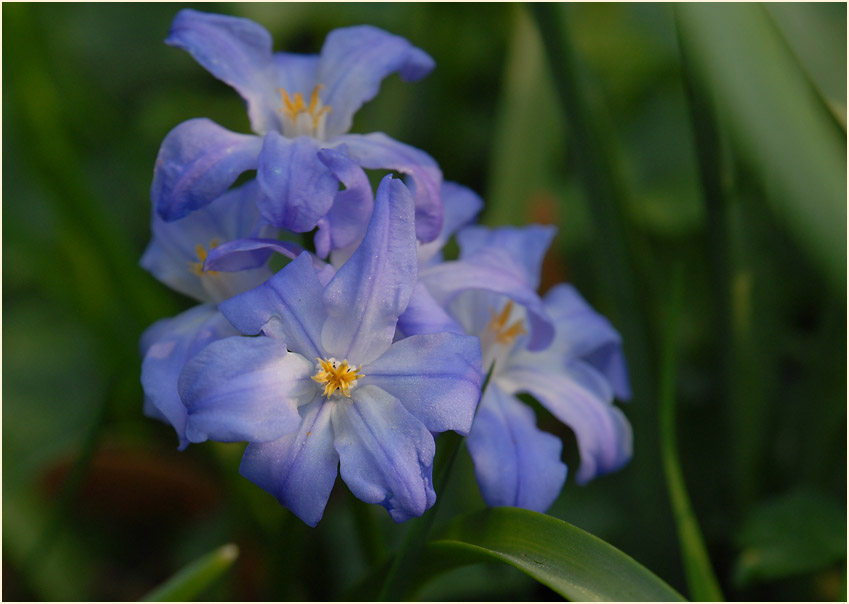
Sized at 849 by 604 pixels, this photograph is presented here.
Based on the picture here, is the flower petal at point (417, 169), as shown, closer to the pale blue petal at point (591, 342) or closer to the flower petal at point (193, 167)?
the flower petal at point (193, 167)

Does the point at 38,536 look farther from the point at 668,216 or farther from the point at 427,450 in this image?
the point at 668,216

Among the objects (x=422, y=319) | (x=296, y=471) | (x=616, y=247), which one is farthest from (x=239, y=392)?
(x=616, y=247)

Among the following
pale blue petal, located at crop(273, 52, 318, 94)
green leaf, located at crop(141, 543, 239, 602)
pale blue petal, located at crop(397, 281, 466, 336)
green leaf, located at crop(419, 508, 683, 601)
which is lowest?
green leaf, located at crop(141, 543, 239, 602)

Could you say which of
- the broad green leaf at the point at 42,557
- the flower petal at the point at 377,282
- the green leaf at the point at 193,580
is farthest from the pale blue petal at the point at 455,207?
the broad green leaf at the point at 42,557

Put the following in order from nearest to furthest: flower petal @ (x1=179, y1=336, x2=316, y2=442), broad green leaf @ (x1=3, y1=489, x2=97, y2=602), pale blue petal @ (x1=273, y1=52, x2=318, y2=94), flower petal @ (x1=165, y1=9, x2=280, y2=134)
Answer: flower petal @ (x1=179, y1=336, x2=316, y2=442) → flower petal @ (x1=165, y1=9, x2=280, y2=134) → pale blue petal @ (x1=273, y1=52, x2=318, y2=94) → broad green leaf @ (x1=3, y1=489, x2=97, y2=602)

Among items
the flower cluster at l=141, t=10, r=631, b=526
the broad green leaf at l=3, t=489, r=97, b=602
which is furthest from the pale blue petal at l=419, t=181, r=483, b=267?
the broad green leaf at l=3, t=489, r=97, b=602

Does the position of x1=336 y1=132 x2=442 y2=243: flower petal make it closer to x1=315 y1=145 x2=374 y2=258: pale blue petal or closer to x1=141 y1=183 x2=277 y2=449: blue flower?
x1=315 y1=145 x2=374 y2=258: pale blue petal
